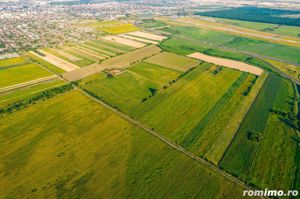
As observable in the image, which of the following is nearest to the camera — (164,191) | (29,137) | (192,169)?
(164,191)

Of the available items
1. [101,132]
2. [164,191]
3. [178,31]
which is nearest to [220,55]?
[178,31]

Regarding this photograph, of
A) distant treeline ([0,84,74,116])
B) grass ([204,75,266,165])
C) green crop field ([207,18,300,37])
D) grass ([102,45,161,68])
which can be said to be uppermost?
green crop field ([207,18,300,37])

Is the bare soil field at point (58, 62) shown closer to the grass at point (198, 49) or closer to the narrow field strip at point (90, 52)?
the narrow field strip at point (90, 52)

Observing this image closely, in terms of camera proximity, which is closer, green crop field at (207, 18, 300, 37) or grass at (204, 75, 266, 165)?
grass at (204, 75, 266, 165)

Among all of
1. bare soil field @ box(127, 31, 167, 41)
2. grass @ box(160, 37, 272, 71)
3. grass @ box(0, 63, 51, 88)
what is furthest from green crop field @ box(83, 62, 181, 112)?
bare soil field @ box(127, 31, 167, 41)

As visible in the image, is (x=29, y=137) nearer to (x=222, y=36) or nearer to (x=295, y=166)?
(x=295, y=166)

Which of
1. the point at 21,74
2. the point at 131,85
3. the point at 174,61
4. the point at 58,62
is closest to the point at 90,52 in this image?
the point at 58,62

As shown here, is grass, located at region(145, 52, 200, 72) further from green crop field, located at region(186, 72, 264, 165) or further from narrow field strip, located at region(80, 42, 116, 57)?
green crop field, located at region(186, 72, 264, 165)
